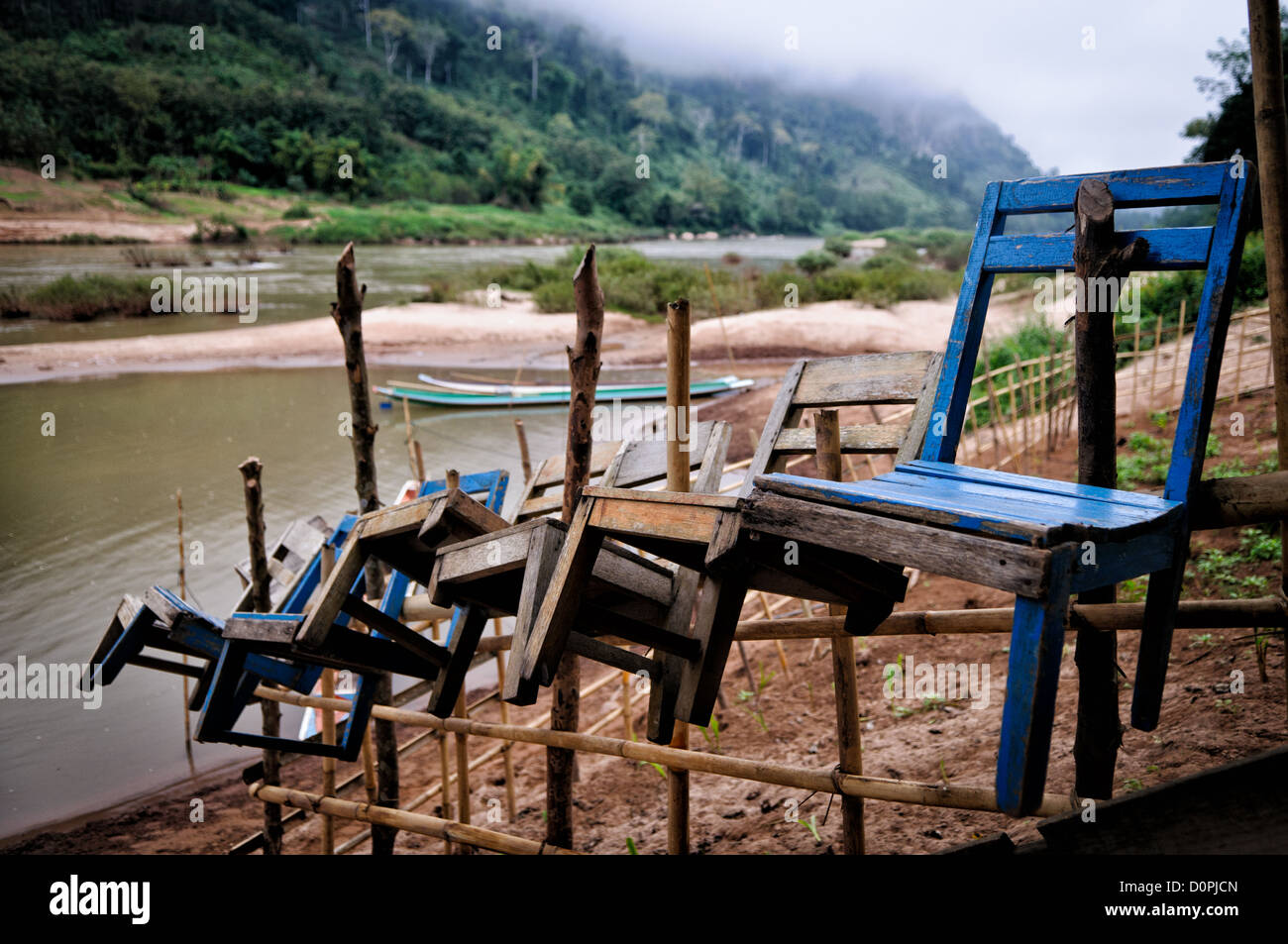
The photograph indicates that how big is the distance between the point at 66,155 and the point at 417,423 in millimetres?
13943

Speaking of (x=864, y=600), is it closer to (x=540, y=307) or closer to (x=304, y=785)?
(x=304, y=785)

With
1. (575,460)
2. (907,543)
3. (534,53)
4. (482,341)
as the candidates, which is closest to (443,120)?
(534,53)

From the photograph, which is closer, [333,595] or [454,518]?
[454,518]

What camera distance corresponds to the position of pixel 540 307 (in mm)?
21453

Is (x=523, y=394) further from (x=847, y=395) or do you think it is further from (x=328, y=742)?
(x=847, y=395)

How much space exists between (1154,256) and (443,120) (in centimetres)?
5599

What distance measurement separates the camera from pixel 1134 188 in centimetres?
176

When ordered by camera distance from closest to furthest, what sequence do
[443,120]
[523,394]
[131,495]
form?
[131,495], [523,394], [443,120]

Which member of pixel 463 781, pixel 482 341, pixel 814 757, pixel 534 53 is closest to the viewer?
pixel 463 781

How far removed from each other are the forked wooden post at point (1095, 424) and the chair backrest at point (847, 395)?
34cm

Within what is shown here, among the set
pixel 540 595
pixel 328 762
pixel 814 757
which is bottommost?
pixel 814 757

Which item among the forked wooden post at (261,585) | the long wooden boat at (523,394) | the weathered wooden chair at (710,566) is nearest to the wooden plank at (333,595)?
the weathered wooden chair at (710,566)
